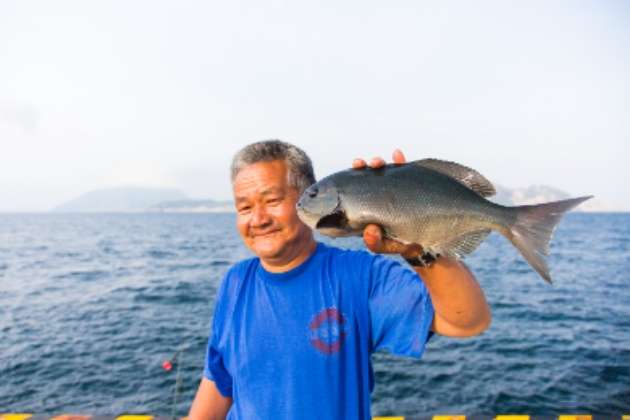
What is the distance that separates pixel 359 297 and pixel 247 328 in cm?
69

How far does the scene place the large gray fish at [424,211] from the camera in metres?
2.54

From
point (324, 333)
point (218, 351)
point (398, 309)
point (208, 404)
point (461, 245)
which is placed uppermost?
point (461, 245)

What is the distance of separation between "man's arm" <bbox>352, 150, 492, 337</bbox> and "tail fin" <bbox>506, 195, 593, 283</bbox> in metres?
0.33

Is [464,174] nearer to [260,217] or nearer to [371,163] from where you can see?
[371,163]

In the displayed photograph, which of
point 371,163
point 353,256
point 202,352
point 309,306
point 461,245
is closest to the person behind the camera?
point 461,245

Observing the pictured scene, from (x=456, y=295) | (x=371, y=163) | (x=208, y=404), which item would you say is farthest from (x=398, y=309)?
(x=208, y=404)

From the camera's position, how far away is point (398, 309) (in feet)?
8.87

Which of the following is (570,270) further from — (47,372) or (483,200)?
(483,200)

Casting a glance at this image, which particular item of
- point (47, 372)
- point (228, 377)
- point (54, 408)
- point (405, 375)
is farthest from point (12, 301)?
point (228, 377)

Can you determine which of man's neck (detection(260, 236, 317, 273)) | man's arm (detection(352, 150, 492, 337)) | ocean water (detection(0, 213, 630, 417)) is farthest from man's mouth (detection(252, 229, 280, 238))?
ocean water (detection(0, 213, 630, 417))

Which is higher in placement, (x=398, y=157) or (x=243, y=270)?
(x=398, y=157)

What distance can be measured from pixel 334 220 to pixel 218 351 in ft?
4.29

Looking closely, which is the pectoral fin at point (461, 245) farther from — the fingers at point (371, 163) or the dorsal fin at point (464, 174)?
the fingers at point (371, 163)

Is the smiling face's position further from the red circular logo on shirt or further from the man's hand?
the man's hand
